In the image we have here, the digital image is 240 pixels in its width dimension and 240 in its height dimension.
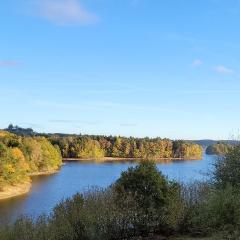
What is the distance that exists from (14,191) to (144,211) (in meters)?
64.6

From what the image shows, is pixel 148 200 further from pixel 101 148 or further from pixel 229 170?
pixel 101 148

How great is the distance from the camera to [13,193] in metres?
79.0

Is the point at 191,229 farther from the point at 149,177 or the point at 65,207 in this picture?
the point at 65,207

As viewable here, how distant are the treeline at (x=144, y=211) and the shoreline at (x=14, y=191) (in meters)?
58.5

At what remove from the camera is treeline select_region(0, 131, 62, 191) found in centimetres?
8350

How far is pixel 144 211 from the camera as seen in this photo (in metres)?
18.5

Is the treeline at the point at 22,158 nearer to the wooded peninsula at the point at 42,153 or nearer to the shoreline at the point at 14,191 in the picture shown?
the wooded peninsula at the point at 42,153

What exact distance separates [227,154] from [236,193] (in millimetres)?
3787

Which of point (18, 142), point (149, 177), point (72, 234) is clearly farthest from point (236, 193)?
point (18, 142)

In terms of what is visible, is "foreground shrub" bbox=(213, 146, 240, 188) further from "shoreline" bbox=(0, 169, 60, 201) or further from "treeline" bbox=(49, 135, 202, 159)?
"treeline" bbox=(49, 135, 202, 159)

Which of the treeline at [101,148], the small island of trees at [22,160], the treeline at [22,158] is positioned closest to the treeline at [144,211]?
the small island of trees at [22,160]

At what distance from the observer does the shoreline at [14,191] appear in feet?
253

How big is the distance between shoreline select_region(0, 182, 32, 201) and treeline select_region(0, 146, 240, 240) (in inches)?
2302

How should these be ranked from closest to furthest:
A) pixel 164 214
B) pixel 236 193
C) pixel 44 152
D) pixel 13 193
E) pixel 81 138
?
1. pixel 236 193
2. pixel 164 214
3. pixel 13 193
4. pixel 44 152
5. pixel 81 138
